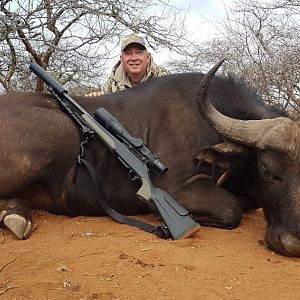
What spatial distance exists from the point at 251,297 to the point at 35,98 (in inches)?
118

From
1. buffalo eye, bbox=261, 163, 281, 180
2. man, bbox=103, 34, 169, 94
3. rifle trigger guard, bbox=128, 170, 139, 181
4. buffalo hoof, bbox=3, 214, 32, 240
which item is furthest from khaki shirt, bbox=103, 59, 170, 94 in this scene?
buffalo eye, bbox=261, 163, 281, 180

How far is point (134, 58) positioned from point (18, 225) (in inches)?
131

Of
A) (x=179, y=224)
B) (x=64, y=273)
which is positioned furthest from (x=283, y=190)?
(x=64, y=273)

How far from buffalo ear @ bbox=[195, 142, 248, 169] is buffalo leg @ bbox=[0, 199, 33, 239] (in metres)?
1.54

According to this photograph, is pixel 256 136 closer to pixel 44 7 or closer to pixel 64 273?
pixel 64 273

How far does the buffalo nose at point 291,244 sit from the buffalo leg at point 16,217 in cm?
203

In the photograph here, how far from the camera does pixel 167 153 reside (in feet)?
15.7

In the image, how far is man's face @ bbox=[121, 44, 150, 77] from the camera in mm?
6910

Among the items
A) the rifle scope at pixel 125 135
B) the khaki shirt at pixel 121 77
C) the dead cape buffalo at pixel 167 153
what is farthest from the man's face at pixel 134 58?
the rifle scope at pixel 125 135

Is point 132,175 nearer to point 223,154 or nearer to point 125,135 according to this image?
point 125,135

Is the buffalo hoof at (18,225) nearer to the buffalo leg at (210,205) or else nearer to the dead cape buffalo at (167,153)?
the dead cape buffalo at (167,153)

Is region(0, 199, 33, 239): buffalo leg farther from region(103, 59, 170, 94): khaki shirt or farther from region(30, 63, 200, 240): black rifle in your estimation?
region(103, 59, 170, 94): khaki shirt

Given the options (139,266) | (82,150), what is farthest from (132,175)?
(139,266)

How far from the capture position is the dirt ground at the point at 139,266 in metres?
3.00
